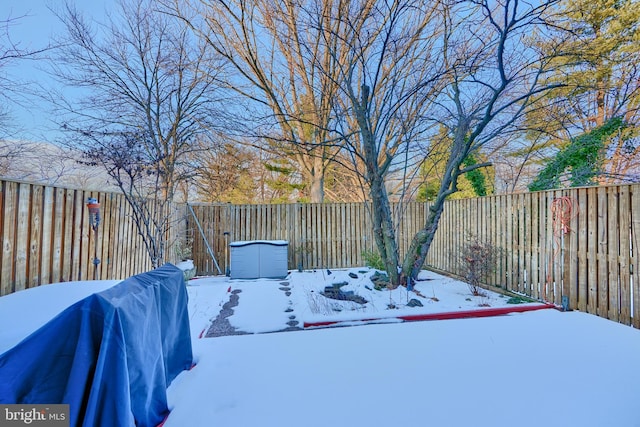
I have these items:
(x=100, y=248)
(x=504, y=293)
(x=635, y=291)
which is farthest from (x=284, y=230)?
(x=635, y=291)

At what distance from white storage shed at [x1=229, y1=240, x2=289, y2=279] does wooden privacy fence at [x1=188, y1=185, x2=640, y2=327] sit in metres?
0.87

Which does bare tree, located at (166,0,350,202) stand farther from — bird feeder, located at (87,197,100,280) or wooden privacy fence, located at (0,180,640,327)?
bird feeder, located at (87,197,100,280)

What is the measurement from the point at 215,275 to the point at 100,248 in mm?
3050

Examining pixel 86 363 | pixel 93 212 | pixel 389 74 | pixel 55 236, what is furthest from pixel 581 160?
pixel 55 236

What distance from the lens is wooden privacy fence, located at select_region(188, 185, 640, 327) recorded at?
8.92 ft

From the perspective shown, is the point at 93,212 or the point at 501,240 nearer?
the point at 93,212

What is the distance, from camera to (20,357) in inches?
34.2

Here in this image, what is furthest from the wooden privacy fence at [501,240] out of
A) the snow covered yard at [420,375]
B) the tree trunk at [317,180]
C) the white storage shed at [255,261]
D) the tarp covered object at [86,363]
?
the tree trunk at [317,180]

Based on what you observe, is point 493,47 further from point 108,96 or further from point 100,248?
point 108,96

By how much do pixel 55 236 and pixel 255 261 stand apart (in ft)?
10.5

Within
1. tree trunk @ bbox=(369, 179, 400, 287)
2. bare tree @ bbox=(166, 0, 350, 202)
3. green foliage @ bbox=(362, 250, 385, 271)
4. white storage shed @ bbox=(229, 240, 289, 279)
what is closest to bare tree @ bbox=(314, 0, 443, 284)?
tree trunk @ bbox=(369, 179, 400, 287)

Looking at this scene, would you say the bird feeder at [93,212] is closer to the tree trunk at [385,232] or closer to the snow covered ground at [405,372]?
the snow covered ground at [405,372]

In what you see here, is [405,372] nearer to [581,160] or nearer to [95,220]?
[95,220]

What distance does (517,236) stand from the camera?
3.90m
